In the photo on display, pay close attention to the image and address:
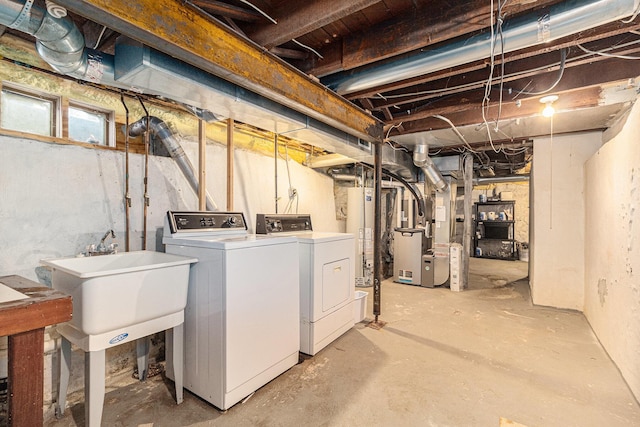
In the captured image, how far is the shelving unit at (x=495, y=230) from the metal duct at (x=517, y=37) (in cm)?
705

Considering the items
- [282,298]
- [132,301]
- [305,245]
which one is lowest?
[282,298]

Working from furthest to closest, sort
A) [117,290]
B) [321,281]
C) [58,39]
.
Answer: [321,281] → [117,290] → [58,39]

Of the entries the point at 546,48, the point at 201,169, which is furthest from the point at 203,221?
the point at 546,48

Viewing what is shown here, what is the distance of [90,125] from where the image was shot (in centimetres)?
221

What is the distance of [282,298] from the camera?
6.79 ft

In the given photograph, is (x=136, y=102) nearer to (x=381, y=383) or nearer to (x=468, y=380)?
(x=381, y=383)

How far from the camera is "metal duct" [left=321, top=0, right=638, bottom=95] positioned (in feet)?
4.50

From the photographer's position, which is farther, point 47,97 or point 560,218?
point 560,218

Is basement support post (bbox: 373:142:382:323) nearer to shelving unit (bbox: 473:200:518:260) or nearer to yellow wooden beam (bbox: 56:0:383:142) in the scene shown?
yellow wooden beam (bbox: 56:0:383:142)

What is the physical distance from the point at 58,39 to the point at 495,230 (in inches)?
348

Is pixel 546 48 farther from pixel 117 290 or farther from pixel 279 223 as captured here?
pixel 117 290

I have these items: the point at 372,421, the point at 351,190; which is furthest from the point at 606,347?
the point at 351,190

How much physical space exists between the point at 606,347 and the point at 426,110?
2649mm

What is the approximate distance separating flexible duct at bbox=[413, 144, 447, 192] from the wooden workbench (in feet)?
12.7
